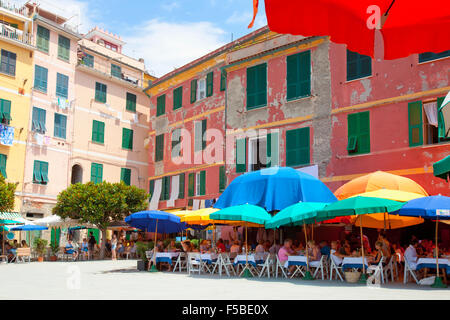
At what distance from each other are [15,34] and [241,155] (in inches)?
669

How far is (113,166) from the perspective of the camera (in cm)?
3497

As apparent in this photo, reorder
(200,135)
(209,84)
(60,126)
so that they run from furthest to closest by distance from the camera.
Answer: (60,126) < (209,84) < (200,135)

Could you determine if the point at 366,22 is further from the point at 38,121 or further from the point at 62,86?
the point at 62,86

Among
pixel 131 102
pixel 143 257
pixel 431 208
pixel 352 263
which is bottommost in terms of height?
pixel 143 257

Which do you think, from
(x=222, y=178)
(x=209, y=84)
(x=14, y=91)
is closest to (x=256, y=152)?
(x=222, y=178)

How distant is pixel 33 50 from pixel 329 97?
19632mm

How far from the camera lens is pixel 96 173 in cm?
3381

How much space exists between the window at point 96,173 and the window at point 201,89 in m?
9.76

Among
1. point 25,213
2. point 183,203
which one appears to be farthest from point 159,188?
point 25,213

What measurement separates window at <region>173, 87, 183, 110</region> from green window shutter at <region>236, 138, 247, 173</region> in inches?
305

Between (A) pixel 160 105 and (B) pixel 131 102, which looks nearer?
(A) pixel 160 105

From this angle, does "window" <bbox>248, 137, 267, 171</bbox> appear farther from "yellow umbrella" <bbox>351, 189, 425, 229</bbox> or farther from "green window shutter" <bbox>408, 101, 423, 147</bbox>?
"yellow umbrella" <bbox>351, 189, 425, 229</bbox>

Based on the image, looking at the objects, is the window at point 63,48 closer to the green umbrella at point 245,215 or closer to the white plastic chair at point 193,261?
the white plastic chair at point 193,261
